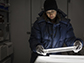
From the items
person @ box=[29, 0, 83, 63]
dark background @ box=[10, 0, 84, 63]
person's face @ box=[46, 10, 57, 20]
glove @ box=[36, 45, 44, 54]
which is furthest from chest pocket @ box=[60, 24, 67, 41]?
dark background @ box=[10, 0, 84, 63]

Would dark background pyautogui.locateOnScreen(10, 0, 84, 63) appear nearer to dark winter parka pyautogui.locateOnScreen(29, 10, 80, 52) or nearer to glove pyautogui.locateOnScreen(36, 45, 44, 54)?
dark winter parka pyautogui.locateOnScreen(29, 10, 80, 52)

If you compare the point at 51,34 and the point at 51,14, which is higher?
the point at 51,14

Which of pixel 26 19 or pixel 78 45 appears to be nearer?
pixel 78 45

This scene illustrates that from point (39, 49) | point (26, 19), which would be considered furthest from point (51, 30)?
point (26, 19)

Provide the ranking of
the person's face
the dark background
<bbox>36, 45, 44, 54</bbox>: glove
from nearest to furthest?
<bbox>36, 45, 44, 54</bbox>: glove < the person's face < the dark background

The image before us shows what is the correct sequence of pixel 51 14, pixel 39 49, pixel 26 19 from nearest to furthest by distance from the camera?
pixel 39 49 → pixel 51 14 → pixel 26 19

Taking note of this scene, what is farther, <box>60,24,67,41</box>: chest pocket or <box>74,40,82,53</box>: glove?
<box>60,24,67,41</box>: chest pocket

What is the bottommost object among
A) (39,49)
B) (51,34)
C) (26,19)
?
(39,49)

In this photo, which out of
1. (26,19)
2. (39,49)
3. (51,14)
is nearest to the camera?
(39,49)

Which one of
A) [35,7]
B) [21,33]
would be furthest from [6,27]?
[35,7]

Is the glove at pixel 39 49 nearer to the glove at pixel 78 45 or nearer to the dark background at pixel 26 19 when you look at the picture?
the glove at pixel 78 45

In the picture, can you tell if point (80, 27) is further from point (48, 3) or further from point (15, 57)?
point (15, 57)

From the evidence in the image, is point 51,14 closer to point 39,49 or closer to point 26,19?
point 39,49

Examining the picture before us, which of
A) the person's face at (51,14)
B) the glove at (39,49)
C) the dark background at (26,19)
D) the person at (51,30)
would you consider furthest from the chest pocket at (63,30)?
the dark background at (26,19)
